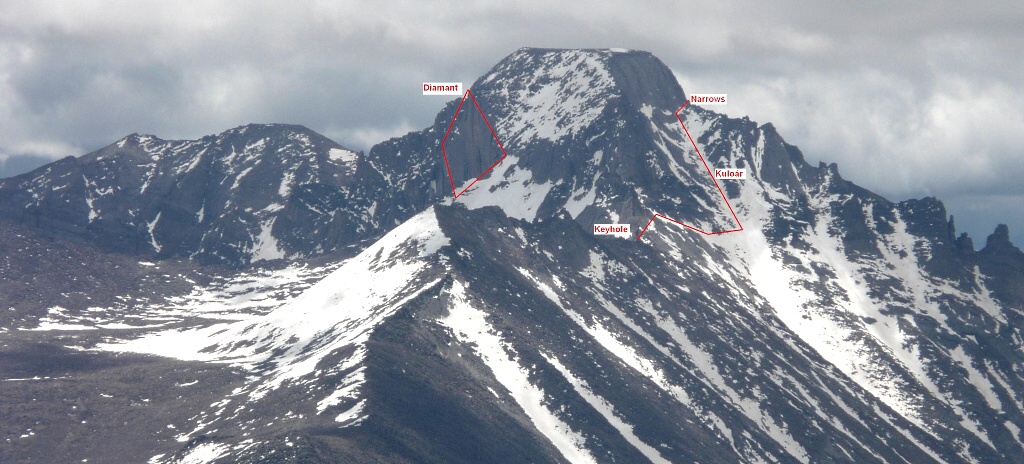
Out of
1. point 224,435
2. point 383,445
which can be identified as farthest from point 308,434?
point 224,435

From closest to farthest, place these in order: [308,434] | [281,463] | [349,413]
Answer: [281,463]
[308,434]
[349,413]

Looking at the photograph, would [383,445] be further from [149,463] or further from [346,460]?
[149,463]

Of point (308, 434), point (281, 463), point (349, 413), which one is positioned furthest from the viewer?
point (349, 413)

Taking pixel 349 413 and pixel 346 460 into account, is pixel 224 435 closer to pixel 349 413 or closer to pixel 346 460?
pixel 349 413

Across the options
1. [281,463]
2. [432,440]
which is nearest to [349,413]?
[432,440]

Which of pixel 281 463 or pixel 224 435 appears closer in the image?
pixel 281 463

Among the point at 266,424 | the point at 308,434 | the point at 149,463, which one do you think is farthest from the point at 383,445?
the point at 149,463

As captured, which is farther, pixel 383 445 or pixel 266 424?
pixel 266 424
